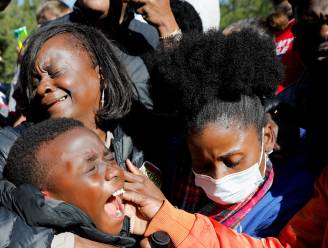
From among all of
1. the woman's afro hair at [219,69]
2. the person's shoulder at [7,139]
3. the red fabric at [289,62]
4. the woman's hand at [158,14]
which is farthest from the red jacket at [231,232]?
the red fabric at [289,62]

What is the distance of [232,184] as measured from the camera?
7.89ft

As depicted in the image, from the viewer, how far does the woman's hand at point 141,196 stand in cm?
233

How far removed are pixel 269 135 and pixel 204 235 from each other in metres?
0.55

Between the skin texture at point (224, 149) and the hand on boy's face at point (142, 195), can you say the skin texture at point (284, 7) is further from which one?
the hand on boy's face at point (142, 195)

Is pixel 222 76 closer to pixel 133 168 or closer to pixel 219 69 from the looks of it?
pixel 219 69

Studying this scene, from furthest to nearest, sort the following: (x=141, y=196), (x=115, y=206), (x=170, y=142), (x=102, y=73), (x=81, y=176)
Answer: (x=170, y=142)
(x=102, y=73)
(x=141, y=196)
(x=115, y=206)
(x=81, y=176)

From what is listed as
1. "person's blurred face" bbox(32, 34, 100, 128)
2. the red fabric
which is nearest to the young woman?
"person's blurred face" bbox(32, 34, 100, 128)

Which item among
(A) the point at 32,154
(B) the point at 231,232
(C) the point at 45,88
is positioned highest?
(C) the point at 45,88

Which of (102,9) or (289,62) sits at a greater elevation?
(102,9)

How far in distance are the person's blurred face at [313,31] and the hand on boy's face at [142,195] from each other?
0.87 meters

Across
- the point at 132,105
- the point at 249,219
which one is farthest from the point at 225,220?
the point at 132,105

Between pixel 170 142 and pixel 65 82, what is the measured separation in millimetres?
616

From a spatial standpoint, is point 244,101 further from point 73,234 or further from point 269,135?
point 73,234

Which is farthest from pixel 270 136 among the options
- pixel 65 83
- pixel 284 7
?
pixel 284 7
